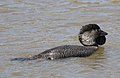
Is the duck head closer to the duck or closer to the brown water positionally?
the duck

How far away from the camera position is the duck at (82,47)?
30.7 feet

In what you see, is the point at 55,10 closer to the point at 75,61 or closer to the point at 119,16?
Result: the point at 119,16

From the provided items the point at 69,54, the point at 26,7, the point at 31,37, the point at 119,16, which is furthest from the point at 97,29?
the point at 26,7

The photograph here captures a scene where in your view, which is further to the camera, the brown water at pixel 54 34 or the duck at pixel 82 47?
the duck at pixel 82 47

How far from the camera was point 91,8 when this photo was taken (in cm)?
1409

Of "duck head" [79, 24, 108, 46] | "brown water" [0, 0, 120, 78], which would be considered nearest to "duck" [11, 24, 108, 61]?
"duck head" [79, 24, 108, 46]

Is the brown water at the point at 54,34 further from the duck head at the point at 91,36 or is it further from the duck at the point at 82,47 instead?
the duck head at the point at 91,36

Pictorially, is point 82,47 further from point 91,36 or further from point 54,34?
point 54,34

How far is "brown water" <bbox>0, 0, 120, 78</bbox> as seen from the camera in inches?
347

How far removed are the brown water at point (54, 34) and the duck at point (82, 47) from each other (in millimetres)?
115

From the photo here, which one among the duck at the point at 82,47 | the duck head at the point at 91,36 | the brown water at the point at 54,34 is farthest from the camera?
the duck head at the point at 91,36

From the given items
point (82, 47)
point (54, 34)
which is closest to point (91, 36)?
point (82, 47)

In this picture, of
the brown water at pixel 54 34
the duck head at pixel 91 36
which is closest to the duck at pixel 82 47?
the duck head at pixel 91 36

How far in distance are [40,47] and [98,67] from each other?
1902mm
